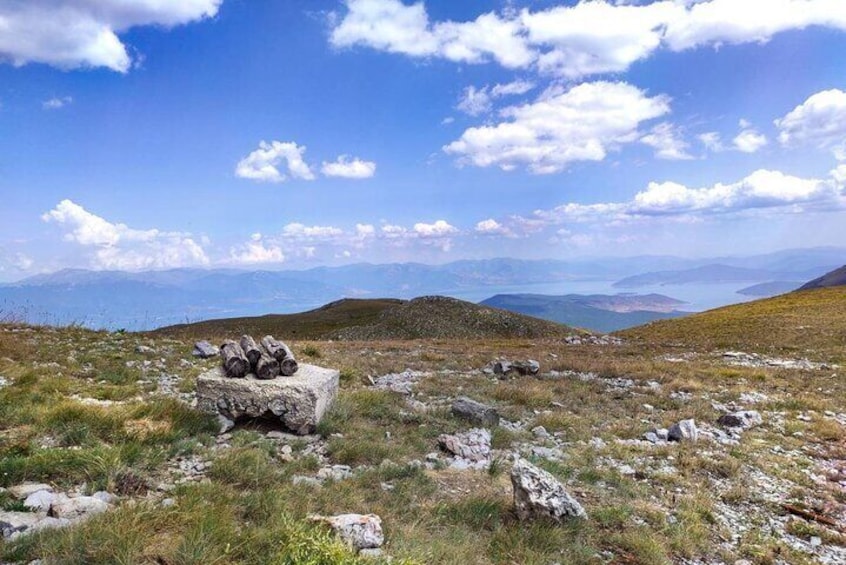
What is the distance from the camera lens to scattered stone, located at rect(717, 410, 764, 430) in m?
13.1

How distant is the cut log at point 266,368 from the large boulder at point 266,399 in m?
0.20

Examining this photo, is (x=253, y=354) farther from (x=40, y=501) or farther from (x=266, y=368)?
(x=40, y=501)

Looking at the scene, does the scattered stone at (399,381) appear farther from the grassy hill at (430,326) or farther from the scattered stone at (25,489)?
the grassy hill at (430,326)

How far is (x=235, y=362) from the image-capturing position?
34.0ft

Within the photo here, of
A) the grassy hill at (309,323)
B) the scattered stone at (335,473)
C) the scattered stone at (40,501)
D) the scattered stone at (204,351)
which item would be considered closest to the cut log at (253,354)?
the scattered stone at (335,473)

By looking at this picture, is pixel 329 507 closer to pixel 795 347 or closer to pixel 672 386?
pixel 672 386

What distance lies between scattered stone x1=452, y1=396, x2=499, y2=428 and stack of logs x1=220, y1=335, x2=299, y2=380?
415 centimetres

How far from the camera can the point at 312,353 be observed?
2162 cm

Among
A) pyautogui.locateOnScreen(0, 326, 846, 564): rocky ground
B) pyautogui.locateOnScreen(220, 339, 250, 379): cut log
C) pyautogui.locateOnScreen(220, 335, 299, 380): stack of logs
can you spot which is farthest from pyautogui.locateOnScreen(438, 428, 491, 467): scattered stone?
pyautogui.locateOnScreen(220, 339, 250, 379): cut log

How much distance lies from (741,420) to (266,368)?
12617 millimetres

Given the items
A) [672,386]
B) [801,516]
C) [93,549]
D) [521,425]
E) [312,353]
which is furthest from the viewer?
[312,353]

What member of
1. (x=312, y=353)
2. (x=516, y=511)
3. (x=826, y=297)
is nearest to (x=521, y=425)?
(x=516, y=511)

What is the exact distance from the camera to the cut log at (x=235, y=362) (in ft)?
33.9

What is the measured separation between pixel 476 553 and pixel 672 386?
570 inches
